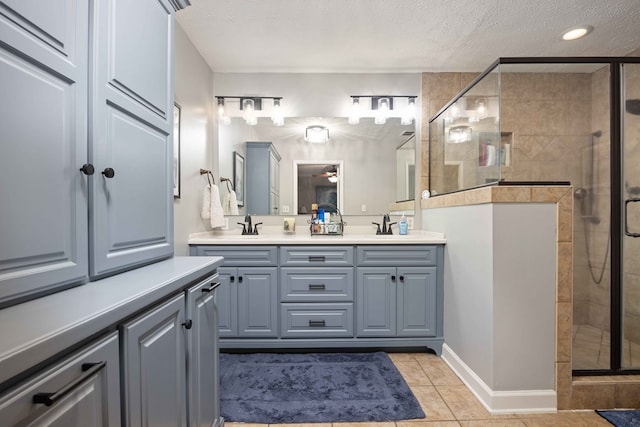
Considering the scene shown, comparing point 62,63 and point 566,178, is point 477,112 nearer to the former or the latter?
point 566,178

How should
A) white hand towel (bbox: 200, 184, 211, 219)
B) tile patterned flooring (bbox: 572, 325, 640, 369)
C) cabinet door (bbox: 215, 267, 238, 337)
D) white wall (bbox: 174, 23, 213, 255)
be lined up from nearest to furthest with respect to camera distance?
tile patterned flooring (bbox: 572, 325, 640, 369), white wall (bbox: 174, 23, 213, 255), cabinet door (bbox: 215, 267, 238, 337), white hand towel (bbox: 200, 184, 211, 219)

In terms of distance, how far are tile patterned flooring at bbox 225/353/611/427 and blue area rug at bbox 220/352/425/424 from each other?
2.0 inches

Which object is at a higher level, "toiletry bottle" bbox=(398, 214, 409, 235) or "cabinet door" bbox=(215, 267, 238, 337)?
"toiletry bottle" bbox=(398, 214, 409, 235)

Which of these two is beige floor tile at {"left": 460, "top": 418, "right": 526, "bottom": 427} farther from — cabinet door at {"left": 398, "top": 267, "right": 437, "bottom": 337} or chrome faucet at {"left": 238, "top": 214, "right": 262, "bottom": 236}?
chrome faucet at {"left": 238, "top": 214, "right": 262, "bottom": 236}

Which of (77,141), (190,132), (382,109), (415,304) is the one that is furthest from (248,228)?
(77,141)

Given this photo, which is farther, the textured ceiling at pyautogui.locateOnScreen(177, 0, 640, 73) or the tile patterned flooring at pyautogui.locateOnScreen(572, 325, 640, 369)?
the textured ceiling at pyautogui.locateOnScreen(177, 0, 640, 73)

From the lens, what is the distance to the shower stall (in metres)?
1.84

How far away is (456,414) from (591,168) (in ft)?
6.61

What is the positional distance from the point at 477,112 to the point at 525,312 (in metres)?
1.40

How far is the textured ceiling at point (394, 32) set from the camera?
6.79ft

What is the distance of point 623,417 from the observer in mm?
1669

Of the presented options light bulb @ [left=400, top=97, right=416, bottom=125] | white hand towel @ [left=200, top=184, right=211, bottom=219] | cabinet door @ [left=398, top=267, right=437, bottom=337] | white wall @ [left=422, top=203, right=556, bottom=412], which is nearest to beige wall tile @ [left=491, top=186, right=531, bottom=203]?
white wall @ [left=422, top=203, right=556, bottom=412]

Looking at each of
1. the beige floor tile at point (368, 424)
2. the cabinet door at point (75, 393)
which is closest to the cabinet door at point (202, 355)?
the cabinet door at point (75, 393)

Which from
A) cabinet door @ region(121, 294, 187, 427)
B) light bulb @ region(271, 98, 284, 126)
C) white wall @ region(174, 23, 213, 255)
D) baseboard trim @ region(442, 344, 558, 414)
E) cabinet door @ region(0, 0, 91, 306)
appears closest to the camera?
cabinet door @ region(0, 0, 91, 306)
